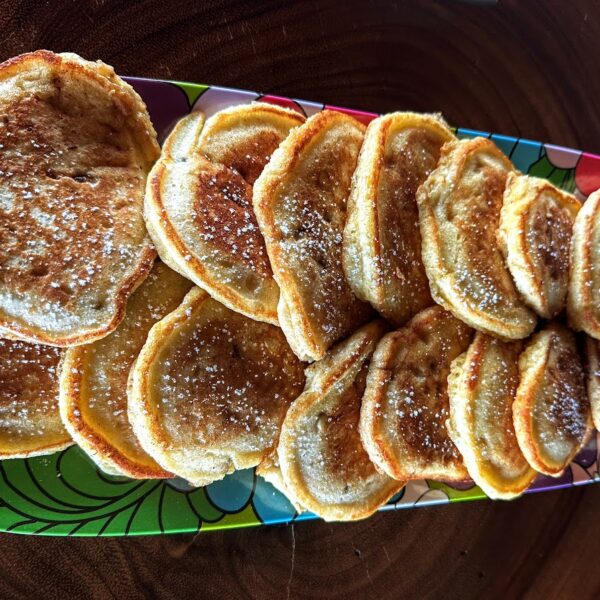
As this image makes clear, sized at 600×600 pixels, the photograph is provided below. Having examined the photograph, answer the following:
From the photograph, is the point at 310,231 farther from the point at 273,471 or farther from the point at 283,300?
the point at 273,471

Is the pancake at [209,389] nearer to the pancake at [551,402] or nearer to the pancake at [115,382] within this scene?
the pancake at [115,382]

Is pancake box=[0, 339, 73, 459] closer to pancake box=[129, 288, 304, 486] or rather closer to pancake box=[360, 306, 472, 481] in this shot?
pancake box=[129, 288, 304, 486]

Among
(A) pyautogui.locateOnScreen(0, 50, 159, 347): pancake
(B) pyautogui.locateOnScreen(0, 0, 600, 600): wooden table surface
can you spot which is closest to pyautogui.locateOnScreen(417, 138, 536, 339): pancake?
(B) pyautogui.locateOnScreen(0, 0, 600, 600): wooden table surface

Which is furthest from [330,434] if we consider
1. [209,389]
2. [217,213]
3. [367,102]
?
[367,102]

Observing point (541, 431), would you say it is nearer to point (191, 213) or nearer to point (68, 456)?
point (191, 213)

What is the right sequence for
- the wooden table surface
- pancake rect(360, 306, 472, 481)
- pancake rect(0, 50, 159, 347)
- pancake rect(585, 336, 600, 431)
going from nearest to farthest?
1. pancake rect(0, 50, 159, 347)
2. pancake rect(360, 306, 472, 481)
3. pancake rect(585, 336, 600, 431)
4. the wooden table surface

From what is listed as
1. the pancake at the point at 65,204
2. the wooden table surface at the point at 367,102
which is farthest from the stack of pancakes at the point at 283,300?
the wooden table surface at the point at 367,102
